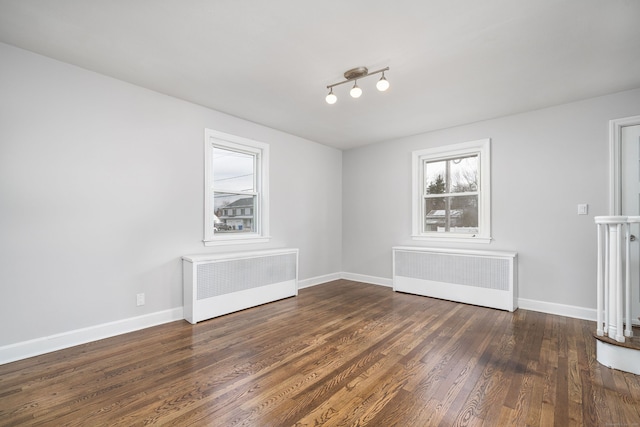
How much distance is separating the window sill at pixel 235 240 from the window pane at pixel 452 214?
106 inches

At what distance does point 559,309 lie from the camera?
3549 millimetres

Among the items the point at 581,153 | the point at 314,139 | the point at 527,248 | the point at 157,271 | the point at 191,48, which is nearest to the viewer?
the point at 191,48

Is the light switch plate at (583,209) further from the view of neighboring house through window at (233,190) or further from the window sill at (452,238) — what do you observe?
the view of neighboring house through window at (233,190)

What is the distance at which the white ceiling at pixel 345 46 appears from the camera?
1989 mm

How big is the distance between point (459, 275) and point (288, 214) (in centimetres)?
277

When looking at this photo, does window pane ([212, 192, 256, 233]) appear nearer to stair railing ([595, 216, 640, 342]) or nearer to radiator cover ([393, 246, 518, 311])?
radiator cover ([393, 246, 518, 311])

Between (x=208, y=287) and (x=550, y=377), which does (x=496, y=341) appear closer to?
(x=550, y=377)

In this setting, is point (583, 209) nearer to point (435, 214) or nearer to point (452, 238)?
point (452, 238)

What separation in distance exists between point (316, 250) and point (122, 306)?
121 inches

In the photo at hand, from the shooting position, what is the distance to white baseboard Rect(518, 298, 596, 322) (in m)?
3.38

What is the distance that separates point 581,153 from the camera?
136 inches

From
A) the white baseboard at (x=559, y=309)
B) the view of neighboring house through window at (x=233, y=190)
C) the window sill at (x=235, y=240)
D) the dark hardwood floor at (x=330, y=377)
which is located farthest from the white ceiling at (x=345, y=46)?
the dark hardwood floor at (x=330, y=377)

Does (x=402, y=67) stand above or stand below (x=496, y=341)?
above

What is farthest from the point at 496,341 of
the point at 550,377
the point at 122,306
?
the point at 122,306
